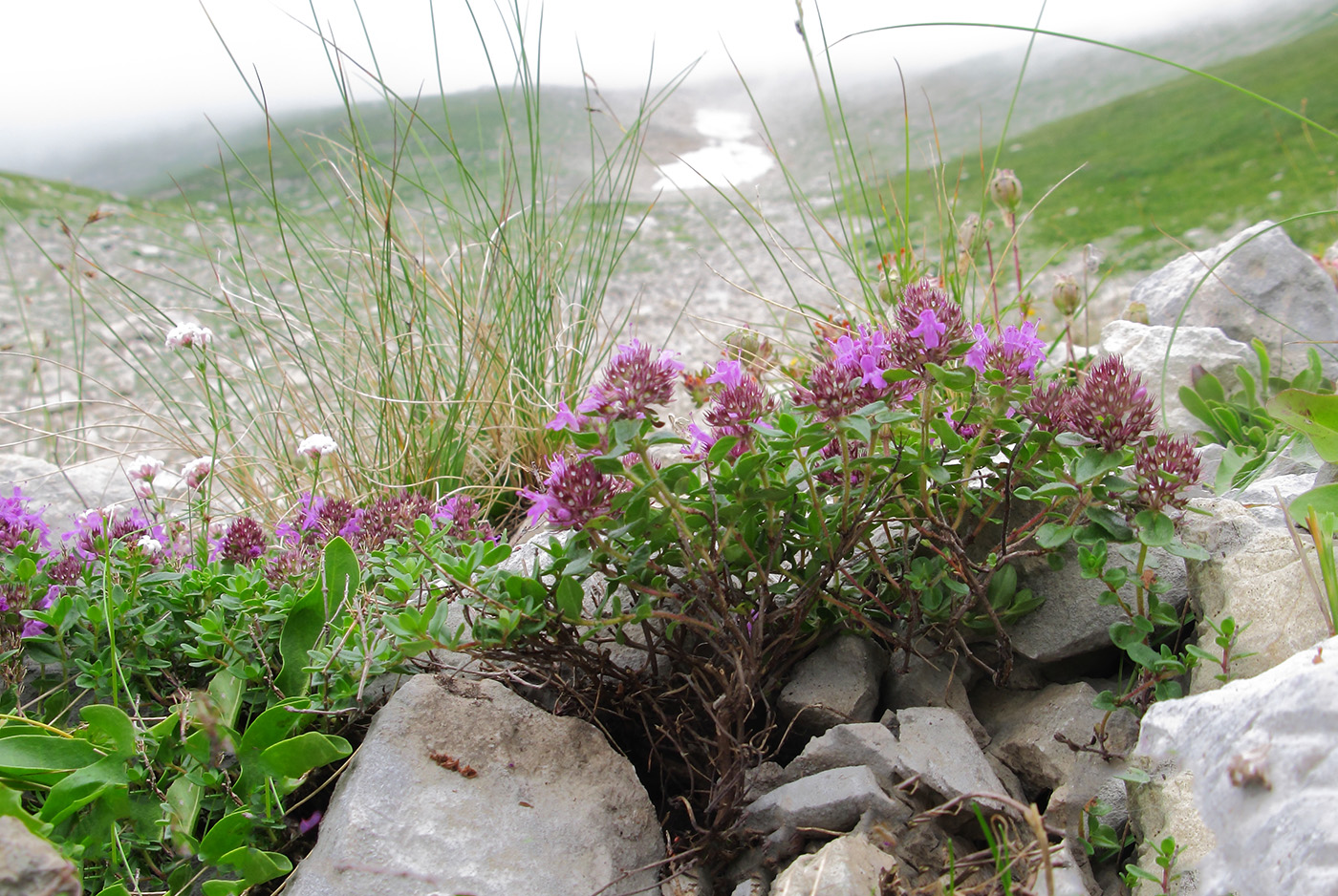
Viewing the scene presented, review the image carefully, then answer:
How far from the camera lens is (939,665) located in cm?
173

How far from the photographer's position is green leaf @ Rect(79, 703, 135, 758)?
4.55 feet

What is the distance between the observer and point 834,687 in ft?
5.37

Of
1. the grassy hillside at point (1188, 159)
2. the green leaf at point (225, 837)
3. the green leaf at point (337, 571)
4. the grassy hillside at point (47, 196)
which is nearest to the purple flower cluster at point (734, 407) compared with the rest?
the green leaf at point (337, 571)

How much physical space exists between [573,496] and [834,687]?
68cm

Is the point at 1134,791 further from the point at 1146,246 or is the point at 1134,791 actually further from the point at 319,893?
the point at 1146,246

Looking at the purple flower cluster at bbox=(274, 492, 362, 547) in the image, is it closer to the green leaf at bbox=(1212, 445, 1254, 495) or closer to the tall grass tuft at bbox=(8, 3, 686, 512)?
the tall grass tuft at bbox=(8, 3, 686, 512)

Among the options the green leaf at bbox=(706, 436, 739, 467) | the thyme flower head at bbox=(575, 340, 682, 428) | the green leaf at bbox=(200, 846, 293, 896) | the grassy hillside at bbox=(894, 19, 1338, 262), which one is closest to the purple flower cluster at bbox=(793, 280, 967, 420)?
the green leaf at bbox=(706, 436, 739, 467)

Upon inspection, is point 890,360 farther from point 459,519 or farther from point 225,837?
point 225,837

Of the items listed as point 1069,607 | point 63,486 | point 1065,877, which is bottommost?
point 63,486

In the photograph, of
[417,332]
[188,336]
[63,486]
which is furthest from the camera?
[63,486]

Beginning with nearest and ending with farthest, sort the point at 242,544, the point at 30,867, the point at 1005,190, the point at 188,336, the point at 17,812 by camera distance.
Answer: the point at 30,867 < the point at 17,812 < the point at 242,544 < the point at 188,336 < the point at 1005,190

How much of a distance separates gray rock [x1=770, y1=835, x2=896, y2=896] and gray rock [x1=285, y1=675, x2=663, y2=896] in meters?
0.31

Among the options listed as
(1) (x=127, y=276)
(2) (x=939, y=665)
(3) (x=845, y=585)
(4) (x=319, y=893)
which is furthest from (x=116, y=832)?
(1) (x=127, y=276)

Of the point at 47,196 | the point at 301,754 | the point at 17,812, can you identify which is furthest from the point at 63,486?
the point at 47,196
